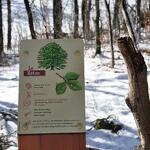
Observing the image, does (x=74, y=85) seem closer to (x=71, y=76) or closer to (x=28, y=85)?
(x=71, y=76)

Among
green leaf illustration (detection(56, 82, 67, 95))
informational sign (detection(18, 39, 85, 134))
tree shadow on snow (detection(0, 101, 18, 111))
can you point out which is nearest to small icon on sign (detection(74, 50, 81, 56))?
informational sign (detection(18, 39, 85, 134))

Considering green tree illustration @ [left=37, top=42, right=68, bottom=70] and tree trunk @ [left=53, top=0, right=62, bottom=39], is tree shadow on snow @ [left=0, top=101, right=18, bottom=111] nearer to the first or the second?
green tree illustration @ [left=37, top=42, right=68, bottom=70]

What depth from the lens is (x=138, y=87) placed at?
15.8 ft

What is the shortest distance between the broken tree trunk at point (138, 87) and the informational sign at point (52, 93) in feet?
1.67

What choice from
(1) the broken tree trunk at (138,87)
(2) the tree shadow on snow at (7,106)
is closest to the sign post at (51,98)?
(1) the broken tree trunk at (138,87)

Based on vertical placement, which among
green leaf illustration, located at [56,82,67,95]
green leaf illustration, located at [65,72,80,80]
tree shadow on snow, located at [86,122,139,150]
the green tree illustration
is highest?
the green tree illustration

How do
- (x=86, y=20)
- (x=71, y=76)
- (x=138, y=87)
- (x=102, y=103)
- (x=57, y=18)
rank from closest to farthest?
(x=138, y=87)
(x=71, y=76)
(x=102, y=103)
(x=57, y=18)
(x=86, y=20)

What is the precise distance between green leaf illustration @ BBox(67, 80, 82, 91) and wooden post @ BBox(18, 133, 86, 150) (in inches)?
18.9

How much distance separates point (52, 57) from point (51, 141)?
2.89ft

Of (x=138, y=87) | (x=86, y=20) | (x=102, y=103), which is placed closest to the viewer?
(x=138, y=87)

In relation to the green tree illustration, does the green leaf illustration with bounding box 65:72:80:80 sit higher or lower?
lower

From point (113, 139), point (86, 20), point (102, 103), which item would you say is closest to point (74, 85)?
point (113, 139)

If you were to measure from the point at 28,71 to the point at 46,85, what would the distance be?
0.78ft

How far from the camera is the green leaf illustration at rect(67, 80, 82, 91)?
16.1ft
